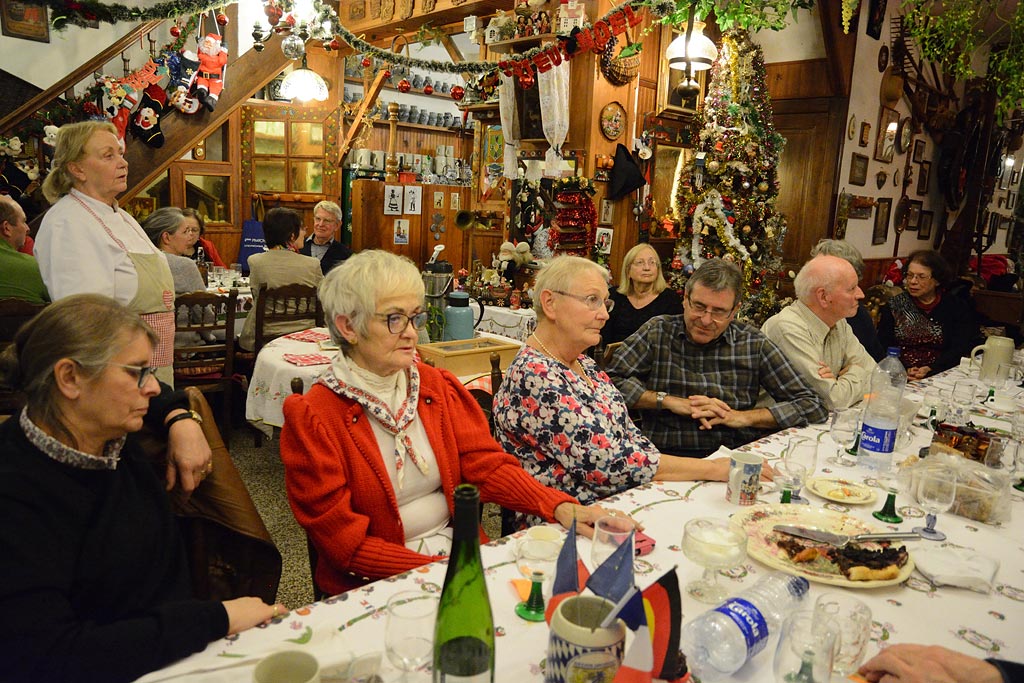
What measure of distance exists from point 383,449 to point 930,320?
4.12 m

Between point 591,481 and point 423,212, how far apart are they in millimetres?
7225

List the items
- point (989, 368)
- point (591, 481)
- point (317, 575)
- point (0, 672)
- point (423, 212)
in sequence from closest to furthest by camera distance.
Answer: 1. point (0, 672)
2. point (317, 575)
3. point (591, 481)
4. point (989, 368)
5. point (423, 212)

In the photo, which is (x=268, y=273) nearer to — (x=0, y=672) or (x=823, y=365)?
(x=823, y=365)

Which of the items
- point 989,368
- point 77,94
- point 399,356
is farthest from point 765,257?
point 77,94

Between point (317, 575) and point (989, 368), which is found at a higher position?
point (989, 368)

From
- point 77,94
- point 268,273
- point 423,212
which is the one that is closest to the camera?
point 268,273

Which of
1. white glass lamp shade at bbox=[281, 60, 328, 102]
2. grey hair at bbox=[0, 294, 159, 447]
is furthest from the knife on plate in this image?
white glass lamp shade at bbox=[281, 60, 328, 102]

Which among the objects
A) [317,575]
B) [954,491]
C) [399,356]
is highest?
[399,356]

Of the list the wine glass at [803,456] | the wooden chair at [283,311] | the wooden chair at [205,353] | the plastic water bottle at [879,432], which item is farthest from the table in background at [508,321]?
the plastic water bottle at [879,432]

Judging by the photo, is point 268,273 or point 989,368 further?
point 268,273

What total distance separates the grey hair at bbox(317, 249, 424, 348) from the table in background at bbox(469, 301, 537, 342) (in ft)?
10.1

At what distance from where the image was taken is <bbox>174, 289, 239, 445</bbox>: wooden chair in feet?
13.4

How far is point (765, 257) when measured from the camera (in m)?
6.52

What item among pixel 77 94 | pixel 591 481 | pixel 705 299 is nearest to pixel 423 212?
pixel 77 94
